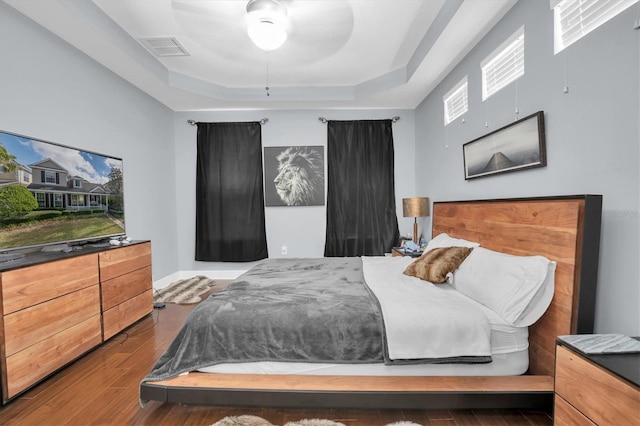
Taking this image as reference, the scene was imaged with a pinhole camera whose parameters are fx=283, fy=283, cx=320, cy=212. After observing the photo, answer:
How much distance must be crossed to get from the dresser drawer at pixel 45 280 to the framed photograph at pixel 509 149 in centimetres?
354

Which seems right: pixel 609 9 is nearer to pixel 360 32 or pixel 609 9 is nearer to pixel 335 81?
pixel 360 32

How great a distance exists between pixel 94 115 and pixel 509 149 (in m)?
4.06

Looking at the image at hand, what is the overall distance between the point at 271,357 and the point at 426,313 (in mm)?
948

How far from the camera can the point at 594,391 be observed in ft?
3.62

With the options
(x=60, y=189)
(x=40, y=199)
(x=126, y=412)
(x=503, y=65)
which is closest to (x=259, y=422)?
(x=126, y=412)

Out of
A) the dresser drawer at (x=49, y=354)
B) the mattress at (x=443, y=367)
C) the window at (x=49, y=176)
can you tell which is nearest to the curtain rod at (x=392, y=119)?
the window at (x=49, y=176)

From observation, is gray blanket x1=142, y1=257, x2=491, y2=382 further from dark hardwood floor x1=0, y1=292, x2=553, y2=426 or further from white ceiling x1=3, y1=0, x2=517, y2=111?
white ceiling x1=3, y1=0, x2=517, y2=111

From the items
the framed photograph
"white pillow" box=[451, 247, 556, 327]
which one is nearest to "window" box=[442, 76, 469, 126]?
the framed photograph

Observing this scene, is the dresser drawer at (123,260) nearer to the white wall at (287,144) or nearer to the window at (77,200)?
the window at (77,200)

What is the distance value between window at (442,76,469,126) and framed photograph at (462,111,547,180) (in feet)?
1.72

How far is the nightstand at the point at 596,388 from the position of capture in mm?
990

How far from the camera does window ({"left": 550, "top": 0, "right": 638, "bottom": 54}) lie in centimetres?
148

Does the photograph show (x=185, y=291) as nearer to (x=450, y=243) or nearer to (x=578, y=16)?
(x=450, y=243)

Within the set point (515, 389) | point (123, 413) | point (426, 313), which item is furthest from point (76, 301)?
point (515, 389)
